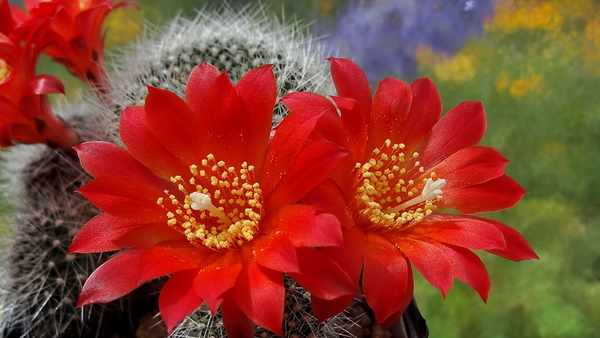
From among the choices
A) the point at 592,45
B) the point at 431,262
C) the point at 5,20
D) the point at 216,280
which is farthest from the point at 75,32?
the point at 592,45

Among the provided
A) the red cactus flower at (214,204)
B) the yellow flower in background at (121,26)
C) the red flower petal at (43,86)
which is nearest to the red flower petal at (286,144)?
the red cactus flower at (214,204)

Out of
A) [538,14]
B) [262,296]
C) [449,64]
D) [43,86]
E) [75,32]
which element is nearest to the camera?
[262,296]

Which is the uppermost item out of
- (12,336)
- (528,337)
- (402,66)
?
(402,66)

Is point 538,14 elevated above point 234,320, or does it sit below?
above

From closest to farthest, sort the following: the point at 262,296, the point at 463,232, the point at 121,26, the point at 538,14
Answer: the point at 262,296 → the point at 463,232 → the point at 538,14 → the point at 121,26

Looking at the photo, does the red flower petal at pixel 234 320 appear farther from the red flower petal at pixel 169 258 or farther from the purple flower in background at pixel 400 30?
the purple flower in background at pixel 400 30

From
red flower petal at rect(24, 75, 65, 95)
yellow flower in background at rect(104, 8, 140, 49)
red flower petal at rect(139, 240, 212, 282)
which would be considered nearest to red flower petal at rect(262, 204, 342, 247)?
red flower petal at rect(139, 240, 212, 282)

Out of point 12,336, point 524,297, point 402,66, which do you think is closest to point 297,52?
point 402,66

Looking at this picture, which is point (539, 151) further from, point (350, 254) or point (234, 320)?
point (234, 320)

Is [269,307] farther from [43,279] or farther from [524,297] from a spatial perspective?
[524,297]
